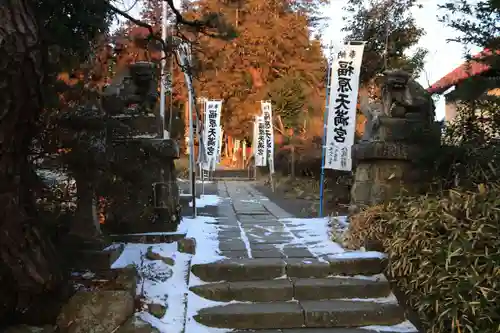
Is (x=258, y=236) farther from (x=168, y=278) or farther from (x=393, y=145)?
(x=393, y=145)


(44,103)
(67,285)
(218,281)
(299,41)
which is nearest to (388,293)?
(218,281)

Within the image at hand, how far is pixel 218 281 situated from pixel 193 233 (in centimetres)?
125

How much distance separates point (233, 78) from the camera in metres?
23.0

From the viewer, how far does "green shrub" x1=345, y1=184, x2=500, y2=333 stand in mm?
2943

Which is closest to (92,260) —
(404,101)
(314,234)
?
(314,234)

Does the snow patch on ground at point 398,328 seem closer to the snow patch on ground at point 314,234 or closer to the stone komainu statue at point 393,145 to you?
the snow patch on ground at point 314,234

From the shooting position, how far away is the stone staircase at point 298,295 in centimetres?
357

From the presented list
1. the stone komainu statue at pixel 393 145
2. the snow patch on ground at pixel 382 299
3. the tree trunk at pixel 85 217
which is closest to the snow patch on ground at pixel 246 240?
the snow patch on ground at pixel 382 299

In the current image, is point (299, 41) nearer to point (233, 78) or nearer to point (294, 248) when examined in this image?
point (233, 78)

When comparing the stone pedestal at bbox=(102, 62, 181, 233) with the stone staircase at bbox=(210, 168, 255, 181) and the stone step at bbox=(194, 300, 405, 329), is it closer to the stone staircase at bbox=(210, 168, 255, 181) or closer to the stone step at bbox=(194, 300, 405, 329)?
the stone step at bbox=(194, 300, 405, 329)

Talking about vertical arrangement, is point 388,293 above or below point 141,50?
below

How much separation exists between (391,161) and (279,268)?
5.91ft

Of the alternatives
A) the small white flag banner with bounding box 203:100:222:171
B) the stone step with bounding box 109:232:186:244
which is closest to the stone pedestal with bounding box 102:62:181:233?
the stone step with bounding box 109:232:186:244

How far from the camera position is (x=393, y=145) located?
16.0 ft
